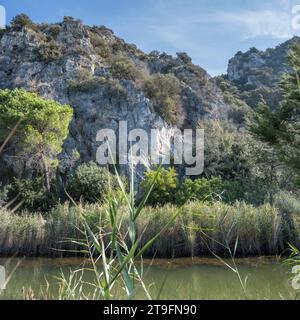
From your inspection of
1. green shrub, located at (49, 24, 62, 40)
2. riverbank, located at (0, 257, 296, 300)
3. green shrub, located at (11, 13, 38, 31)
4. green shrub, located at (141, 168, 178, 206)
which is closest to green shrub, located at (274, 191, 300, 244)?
riverbank, located at (0, 257, 296, 300)

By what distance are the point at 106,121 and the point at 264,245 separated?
10.9 meters

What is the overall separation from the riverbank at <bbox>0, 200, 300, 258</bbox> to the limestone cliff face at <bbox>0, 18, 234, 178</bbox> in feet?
24.3

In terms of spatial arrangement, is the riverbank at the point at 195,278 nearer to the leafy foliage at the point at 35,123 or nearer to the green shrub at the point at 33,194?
the green shrub at the point at 33,194

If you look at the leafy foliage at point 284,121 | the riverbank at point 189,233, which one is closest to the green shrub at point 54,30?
the riverbank at point 189,233

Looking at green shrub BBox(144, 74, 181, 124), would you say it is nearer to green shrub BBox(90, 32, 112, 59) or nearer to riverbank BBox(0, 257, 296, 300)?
green shrub BBox(90, 32, 112, 59)

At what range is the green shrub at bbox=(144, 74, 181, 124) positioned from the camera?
20.9 metres

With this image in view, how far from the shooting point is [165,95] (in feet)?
70.4

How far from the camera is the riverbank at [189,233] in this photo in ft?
31.2

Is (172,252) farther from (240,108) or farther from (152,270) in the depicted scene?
(240,108)

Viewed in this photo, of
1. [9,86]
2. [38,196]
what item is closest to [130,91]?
[9,86]

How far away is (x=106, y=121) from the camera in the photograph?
19.0 meters

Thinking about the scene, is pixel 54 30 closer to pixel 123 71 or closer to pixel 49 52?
pixel 49 52

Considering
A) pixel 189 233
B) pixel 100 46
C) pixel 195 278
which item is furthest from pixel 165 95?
pixel 195 278

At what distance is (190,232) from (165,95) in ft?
42.6
